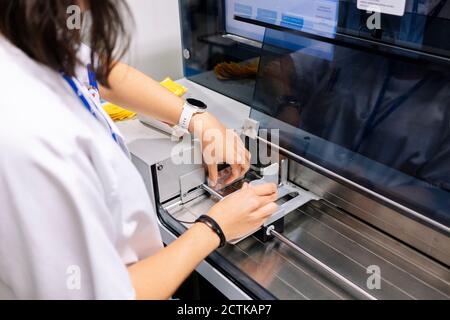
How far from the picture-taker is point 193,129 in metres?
0.93

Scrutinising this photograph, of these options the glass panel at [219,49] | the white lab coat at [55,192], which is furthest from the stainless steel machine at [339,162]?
the white lab coat at [55,192]

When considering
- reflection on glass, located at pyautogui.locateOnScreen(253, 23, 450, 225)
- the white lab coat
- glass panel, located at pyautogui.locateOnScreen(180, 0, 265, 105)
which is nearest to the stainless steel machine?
reflection on glass, located at pyautogui.locateOnScreen(253, 23, 450, 225)

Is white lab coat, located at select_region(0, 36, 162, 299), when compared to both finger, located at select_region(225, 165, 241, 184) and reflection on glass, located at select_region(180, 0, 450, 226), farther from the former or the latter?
→ reflection on glass, located at select_region(180, 0, 450, 226)

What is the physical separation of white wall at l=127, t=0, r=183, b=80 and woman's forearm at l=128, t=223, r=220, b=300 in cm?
81

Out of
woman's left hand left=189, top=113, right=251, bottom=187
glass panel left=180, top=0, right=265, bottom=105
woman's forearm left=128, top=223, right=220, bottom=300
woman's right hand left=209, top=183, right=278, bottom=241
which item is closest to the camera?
woman's forearm left=128, top=223, right=220, bottom=300

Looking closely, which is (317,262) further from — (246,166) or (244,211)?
(246,166)

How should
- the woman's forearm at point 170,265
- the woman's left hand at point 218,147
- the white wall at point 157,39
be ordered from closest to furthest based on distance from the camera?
1. the woman's forearm at point 170,265
2. the woman's left hand at point 218,147
3. the white wall at point 157,39

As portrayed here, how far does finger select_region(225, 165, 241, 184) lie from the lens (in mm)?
908

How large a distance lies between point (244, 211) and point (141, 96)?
0.37 m

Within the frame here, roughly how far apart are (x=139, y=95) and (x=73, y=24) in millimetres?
378

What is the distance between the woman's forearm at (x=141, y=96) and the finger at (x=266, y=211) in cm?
31

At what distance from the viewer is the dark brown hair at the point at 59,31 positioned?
47 centimetres

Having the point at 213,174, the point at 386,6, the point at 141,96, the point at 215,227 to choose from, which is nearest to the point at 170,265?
the point at 215,227

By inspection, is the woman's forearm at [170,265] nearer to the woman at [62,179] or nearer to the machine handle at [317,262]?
the woman at [62,179]
